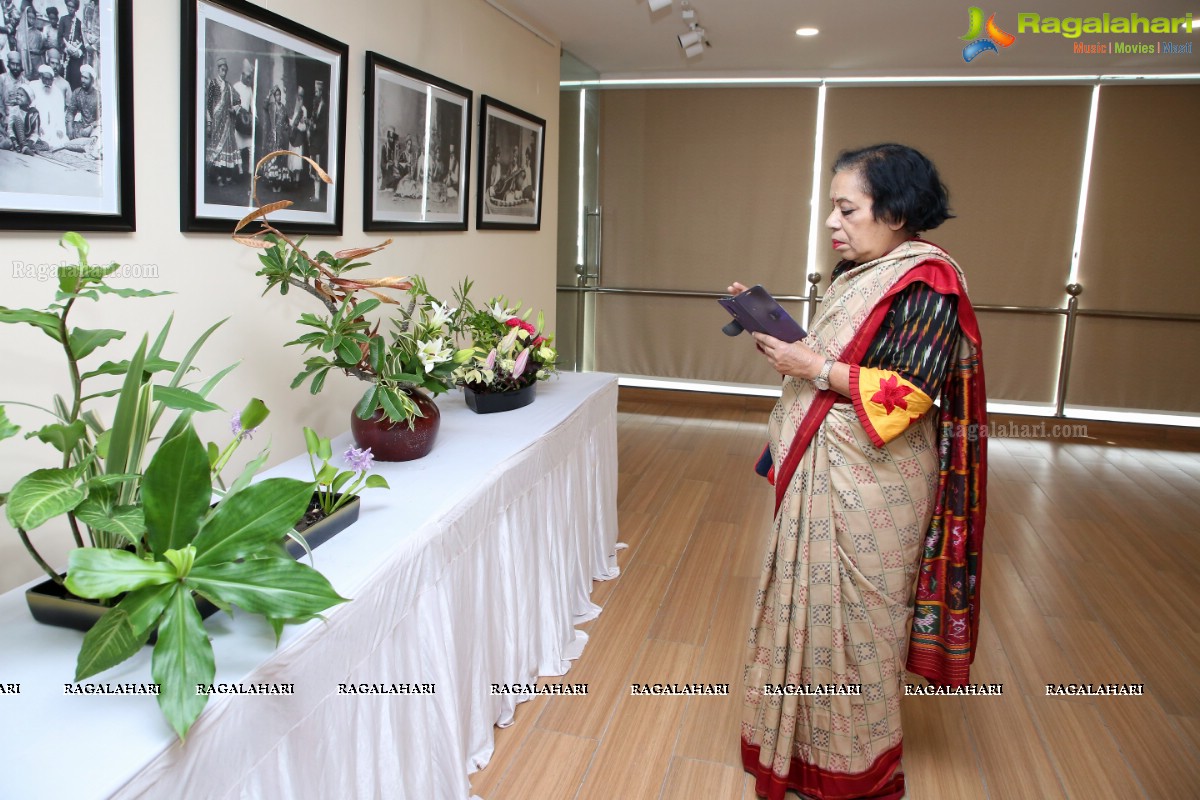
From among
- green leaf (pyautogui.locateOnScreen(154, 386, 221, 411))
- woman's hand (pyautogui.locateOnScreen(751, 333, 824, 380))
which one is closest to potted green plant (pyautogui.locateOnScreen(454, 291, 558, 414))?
woman's hand (pyautogui.locateOnScreen(751, 333, 824, 380))

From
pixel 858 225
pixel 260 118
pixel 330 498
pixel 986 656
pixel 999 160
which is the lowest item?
pixel 986 656

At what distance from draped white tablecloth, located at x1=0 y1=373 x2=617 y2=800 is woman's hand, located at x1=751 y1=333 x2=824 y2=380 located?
2.38 feet

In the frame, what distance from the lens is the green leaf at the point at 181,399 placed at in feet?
3.78

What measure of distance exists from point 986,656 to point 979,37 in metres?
3.53

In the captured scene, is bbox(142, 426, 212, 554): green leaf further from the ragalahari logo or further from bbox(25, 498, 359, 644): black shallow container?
the ragalahari logo

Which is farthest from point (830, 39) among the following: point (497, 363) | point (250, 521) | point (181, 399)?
point (250, 521)

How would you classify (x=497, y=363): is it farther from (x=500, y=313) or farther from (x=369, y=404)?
(x=369, y=404)

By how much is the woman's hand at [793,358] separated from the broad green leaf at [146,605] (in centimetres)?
125

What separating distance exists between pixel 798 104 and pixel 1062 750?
4.83 metres

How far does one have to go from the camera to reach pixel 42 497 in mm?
1005

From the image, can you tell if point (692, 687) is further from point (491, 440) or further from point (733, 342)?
point (733, 342)

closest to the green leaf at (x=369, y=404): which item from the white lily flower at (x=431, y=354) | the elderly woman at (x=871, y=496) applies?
the white lily flower at (x=431, y=354)

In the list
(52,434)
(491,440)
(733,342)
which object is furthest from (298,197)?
(733,342)

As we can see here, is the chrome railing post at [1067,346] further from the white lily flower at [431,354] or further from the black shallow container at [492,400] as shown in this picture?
the white lily flower at [431,354]
